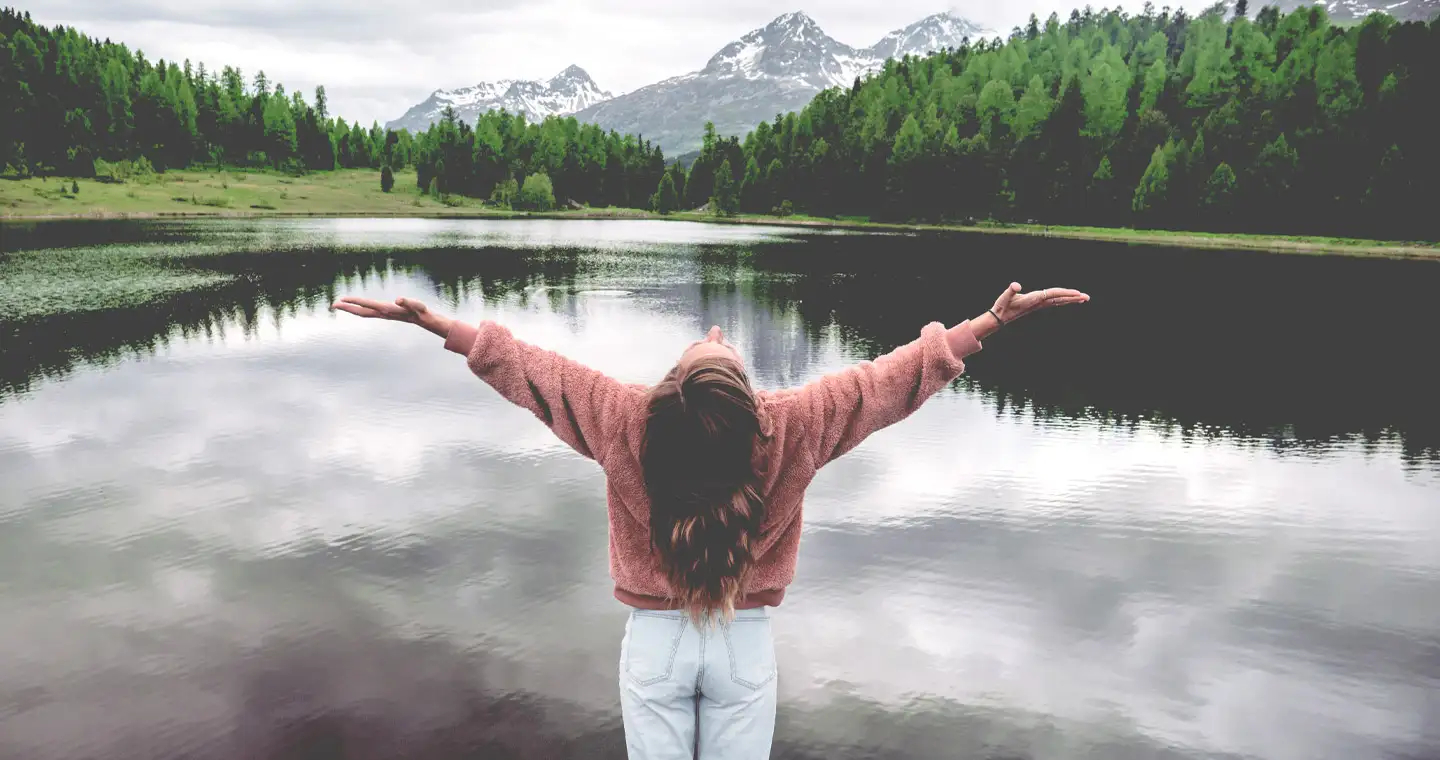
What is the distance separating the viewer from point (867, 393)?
3227mm

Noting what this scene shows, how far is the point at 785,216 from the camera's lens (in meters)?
155

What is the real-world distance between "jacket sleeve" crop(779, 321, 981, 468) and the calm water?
5348 mm

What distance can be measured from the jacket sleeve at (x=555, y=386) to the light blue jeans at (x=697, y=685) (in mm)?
748

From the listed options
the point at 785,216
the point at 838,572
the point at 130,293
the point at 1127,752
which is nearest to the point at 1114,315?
the point at 838,572

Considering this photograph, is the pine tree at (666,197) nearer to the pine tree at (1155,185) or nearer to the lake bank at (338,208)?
the lake bank at (338,208)

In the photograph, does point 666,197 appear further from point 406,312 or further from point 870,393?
point 870,393

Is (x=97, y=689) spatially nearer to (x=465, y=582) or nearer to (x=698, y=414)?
(x=465, y=582)

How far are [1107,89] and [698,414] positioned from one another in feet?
538

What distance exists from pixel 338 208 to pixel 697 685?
158 m

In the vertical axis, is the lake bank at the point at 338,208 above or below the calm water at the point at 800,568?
above

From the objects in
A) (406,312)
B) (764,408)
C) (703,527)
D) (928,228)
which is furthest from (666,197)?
(703,527)

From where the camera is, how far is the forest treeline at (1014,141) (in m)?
94.3

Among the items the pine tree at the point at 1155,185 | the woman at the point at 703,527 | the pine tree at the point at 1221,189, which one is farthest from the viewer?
the pine tree at the point at 1155,185

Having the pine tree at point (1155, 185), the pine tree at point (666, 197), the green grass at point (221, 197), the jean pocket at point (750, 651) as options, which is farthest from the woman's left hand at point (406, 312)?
the pine tree at point (666, 197)
